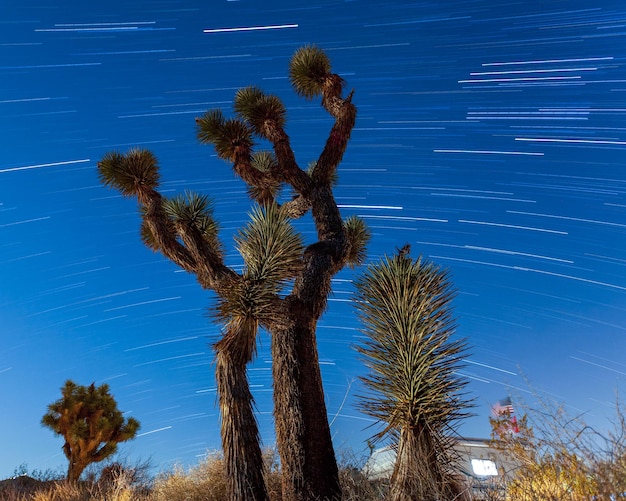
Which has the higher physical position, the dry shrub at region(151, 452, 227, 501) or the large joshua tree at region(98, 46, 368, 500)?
the large joshua tree at region(98, 46, 368, 500)

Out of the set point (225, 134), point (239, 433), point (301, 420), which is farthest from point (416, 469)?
point (225, 134)

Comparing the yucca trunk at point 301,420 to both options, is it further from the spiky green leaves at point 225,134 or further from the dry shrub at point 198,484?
the spiky green leaves at point 225,134

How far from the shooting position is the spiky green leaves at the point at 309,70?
36.7 ft

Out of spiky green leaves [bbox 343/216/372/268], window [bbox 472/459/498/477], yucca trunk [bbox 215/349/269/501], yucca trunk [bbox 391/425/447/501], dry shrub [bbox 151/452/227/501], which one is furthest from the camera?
spiky green leaves [bbox 343/216/372/268]

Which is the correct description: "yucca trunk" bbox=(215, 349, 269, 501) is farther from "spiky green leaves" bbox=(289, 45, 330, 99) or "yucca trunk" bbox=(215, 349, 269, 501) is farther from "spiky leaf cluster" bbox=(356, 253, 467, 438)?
"spiky green leaves" bbox=(289, 45, 330, 99)

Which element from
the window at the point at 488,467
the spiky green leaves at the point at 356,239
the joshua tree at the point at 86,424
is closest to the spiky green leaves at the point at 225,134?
the spiky green leaves at the point at 356,239

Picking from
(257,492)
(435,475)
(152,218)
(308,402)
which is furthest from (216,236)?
(435,475)

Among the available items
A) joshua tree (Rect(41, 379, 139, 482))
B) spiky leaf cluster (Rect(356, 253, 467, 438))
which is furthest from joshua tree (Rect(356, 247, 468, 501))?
joshua tree (Rect(41, 379, 139, 482))

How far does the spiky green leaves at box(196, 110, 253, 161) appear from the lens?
10133mm

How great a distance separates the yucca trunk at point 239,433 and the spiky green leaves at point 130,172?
14.5 feet

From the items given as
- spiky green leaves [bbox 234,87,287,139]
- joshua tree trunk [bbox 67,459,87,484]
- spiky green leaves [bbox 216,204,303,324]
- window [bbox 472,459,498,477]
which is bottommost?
window [bbox 472,459,498,477]

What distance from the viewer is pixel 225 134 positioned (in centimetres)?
1013

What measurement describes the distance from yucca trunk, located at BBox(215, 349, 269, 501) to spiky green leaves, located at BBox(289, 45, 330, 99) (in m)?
6.67

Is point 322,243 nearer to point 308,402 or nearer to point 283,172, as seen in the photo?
point 283,172
